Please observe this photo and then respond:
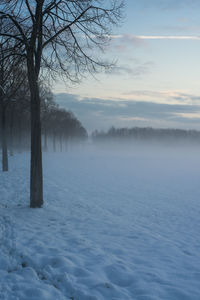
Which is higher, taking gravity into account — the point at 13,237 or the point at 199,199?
the point at 13,237

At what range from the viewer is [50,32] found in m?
9.41

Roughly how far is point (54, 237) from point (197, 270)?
144 inches

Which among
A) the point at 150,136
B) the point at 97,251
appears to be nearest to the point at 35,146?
the point at 97,251

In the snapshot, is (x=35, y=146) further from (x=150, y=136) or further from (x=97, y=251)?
(x=150, y=136)

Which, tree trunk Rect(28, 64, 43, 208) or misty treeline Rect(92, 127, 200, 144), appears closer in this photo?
tree trunk Rect(28, 64, 43, 208)

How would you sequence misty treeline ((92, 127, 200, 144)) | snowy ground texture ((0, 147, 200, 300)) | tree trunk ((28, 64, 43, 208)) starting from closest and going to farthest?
snowy ground texture ((0, 147, 200, 300)) < tree trunk ((28, 64, 43, 208)) < misty treeline ((92, 127, 200, 144))

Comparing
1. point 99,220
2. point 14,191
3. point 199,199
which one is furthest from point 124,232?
point 199,199

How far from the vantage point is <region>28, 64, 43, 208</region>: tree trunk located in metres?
8.58

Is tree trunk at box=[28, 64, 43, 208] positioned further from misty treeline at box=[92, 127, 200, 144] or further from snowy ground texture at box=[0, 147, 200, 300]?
misty treeline at box=[92, 127, 200, 144]

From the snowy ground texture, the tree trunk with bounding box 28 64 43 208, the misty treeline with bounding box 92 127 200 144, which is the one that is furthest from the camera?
the misty treeline with bounding box 92 127 200 144

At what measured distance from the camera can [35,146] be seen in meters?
8.87

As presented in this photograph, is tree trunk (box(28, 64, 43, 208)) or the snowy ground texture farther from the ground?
tree trunk (box(28, 64, 43, 208))

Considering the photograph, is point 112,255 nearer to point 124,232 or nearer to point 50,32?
point 124,232

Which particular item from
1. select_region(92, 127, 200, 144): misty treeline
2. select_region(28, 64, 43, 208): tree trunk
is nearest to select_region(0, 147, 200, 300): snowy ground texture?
select_region(28, 64, 43, 208): tree trunk
